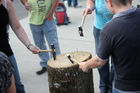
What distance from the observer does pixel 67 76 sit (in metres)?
2.44

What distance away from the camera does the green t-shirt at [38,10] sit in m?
3.39

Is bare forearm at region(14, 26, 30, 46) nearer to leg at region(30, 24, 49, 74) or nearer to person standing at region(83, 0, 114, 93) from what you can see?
person standing at region(83, 0, 114, 93)

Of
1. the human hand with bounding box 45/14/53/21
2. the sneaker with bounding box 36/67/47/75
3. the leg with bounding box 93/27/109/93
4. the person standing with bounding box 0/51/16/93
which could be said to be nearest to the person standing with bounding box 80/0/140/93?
the person standing with bounding box 0/51/16/93

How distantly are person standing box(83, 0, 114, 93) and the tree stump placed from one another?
34 centimetres

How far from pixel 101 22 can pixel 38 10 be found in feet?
3.84

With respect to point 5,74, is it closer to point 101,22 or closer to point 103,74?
point 101,22

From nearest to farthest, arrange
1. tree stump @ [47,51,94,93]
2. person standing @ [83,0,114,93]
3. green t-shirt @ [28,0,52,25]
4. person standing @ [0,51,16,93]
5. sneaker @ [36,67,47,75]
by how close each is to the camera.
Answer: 1. person standing @ [0,51,16,93]
2. tree stump @ [47,51,94,93]
3. person standing @ [83,0,114,93]
4. green t-shirt @ [28,0,52,25]
5. sneaker @ [36,67,47,75]

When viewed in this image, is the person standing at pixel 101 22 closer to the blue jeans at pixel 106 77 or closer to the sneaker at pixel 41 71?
the blue jeans at pixel 106 77

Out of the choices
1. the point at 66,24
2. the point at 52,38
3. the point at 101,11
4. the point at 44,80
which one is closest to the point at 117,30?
the point at 101,11

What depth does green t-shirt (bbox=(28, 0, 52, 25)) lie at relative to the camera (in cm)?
339

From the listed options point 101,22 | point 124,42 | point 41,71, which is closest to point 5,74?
point 124,42

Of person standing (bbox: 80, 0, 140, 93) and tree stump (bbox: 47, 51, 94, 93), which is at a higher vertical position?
person standing (bbox: 80, 0, 140, 93)

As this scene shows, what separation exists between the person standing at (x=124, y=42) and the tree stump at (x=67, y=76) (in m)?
0.72

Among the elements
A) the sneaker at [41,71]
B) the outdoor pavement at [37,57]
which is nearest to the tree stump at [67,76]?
the outdoor pavement at [37,57]
